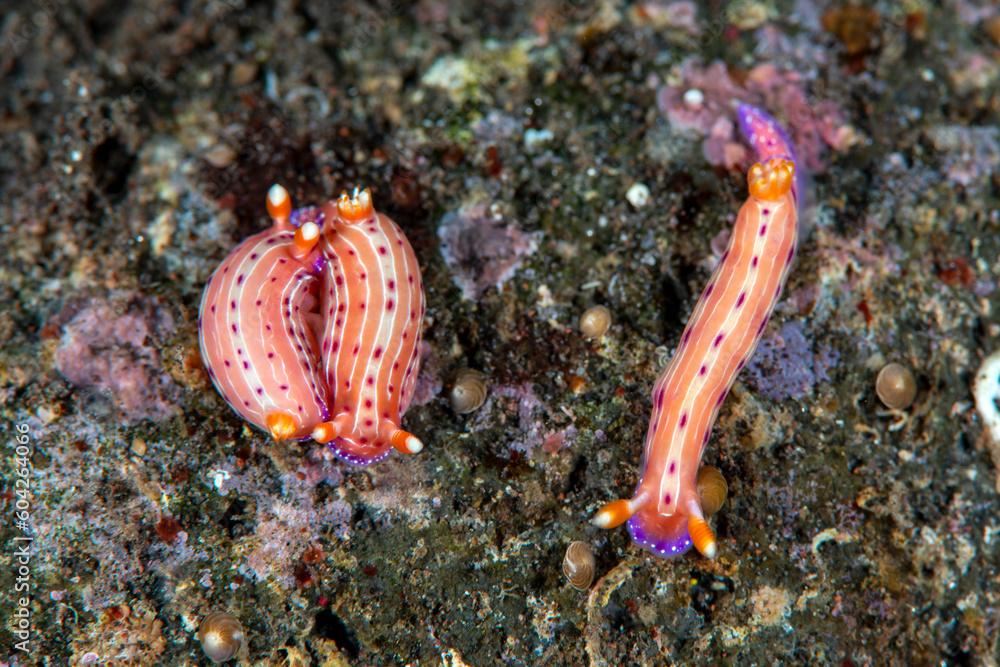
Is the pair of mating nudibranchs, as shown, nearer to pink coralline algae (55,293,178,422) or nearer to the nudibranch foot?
the nudibranch foot

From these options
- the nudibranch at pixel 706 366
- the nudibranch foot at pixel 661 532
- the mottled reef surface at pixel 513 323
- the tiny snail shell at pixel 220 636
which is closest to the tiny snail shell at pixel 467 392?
the mottled reef surface at pixel 513 323

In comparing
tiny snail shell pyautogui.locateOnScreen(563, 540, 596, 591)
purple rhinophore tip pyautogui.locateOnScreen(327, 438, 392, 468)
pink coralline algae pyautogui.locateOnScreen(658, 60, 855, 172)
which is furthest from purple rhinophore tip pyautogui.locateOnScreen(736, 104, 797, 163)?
purple rhinophore tip pyautogui.locateOnScreen(327, 438, 392, 468)

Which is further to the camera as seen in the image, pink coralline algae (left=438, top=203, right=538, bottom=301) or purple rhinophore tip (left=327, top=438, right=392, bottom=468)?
pink coralline algae (left=438, top=203, right=538, bottom=301)

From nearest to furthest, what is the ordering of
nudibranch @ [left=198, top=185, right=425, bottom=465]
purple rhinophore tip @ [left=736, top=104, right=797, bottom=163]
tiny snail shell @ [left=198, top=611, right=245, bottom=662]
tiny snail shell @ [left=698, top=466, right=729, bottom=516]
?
tiny snail shell @ [left=198, top=611, right=245, bottom=662], nudibranch @ [left=198, top=185, right=425, bottom=465], tiny snail shell @ [left=698, top=466, right=729, bottom=516], purple rhinophore tip @ [left=736, top=104, right=797, bottom=163]

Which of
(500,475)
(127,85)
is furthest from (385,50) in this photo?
(500,475)

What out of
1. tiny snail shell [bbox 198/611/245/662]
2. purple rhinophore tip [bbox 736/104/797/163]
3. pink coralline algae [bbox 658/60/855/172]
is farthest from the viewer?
pink coralline algae [bbox 658/60/855/172]

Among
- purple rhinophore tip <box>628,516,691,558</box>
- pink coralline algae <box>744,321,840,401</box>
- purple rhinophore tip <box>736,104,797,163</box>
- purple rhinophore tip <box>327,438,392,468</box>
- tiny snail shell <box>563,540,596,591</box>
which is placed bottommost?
tiny snail shell <box>563,540,596,591</box>

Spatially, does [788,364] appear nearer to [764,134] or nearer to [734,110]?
[764,134]

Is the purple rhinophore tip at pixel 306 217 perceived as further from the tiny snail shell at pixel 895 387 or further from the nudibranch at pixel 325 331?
the tiny snail shell at pixel 895 387

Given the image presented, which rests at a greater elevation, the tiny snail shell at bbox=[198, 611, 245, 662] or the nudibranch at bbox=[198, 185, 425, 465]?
the nudibranch at bbox=[198, 185, 425, 465]
